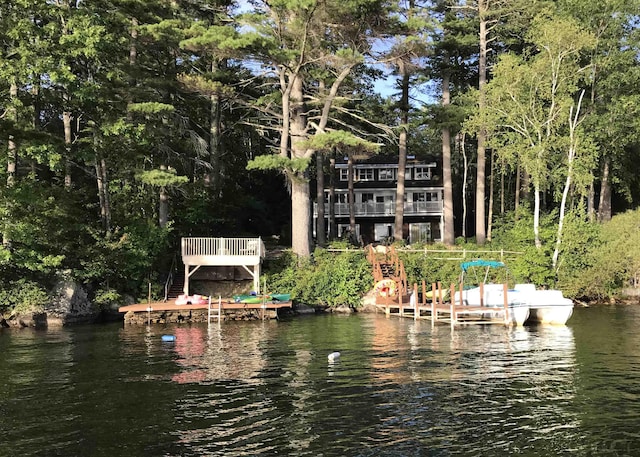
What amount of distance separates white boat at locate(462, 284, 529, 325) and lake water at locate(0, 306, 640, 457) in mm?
3218

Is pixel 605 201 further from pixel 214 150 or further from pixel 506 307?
pixel 214 150

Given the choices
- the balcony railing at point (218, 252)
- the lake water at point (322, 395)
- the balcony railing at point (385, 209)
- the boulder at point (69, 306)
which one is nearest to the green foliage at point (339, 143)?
the balcony railing at point (218, 252)

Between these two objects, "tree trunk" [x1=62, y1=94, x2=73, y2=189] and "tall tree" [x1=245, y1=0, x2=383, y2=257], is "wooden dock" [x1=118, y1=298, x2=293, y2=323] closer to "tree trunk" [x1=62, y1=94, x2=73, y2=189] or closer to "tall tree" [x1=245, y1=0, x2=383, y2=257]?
"tall tree" [x1=245, y1=0, x2=383, y2=257]

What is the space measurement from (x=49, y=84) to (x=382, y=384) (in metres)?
22.5

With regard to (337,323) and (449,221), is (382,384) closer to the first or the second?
(337,323)

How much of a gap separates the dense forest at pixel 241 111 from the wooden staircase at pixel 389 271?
4057 mm

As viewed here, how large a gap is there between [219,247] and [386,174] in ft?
83.1

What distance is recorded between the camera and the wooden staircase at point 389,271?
1163 inches

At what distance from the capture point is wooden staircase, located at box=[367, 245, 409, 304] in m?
29.5

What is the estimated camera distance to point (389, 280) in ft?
97.8

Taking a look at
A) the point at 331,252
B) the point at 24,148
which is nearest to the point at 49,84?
the point at 24,148

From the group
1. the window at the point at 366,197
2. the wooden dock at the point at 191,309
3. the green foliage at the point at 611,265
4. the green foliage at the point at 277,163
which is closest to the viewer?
the wooden dock at the point at 191,309

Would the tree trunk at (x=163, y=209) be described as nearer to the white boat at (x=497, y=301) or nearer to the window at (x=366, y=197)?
the white boat at (x=497, y=301)

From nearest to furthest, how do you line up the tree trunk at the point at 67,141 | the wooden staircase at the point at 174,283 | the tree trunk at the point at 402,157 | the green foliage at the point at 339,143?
the tree trunk at the point at 67,141
the green foliage at the point at 339,143
the wooden staircase at the point at 174,283
the tree trunk at the point at 402,157
